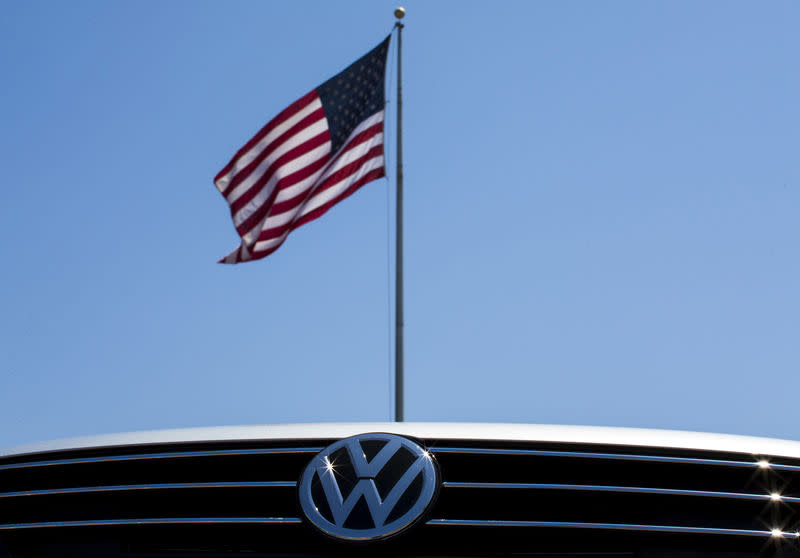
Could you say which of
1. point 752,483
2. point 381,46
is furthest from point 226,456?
point 381,46

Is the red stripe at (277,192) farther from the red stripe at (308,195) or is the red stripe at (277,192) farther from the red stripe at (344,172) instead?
the red stripe at (344,172)

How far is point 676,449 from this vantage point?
6.73 feet

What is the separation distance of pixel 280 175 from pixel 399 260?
1.80m

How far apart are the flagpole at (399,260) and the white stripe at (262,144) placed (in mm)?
1363

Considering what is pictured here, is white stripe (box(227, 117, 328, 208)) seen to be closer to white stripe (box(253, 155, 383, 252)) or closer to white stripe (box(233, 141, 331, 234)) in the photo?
white stripe (box(233, 141, 331, 234))

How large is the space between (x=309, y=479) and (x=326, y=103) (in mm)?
7990

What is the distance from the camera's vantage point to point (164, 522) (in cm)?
204

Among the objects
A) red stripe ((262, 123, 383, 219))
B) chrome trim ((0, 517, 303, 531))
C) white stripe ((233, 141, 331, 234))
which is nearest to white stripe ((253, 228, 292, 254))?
red stripe ((262, 123, 383, 219))

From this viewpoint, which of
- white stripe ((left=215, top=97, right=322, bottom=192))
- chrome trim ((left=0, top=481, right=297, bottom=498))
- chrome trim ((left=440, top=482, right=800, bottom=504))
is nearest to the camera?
chrome trim ((left=440, top=482, right=800, bottom=504))

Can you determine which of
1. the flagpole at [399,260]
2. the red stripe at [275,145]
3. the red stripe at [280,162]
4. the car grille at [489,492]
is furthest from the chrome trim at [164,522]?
the red stripe at [275,145]

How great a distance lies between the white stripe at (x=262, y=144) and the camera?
9344mm

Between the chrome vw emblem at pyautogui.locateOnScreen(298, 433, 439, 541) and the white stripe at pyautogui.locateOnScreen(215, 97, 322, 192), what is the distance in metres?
7.67

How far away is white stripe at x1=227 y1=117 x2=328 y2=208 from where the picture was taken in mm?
9266

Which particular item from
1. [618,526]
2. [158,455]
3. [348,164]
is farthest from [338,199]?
[618,526]
